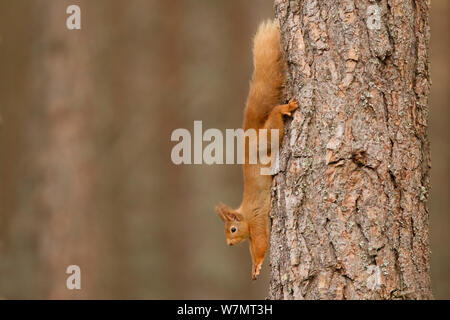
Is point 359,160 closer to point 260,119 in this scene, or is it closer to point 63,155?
point 260,119

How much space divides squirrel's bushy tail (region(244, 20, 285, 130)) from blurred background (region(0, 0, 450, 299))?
10.8ft

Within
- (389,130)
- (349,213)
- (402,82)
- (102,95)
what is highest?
(102,95)

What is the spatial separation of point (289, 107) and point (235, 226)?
1.02m

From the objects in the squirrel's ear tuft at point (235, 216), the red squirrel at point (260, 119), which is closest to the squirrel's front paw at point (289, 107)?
the red squirrel at point (260, 119)

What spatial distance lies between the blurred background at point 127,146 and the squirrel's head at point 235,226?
2.66m

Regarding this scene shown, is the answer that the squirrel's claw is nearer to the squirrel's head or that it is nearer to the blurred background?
the squirrel's head

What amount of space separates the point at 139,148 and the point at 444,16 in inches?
134

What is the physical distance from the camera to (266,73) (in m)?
2.68

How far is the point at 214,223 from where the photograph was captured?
21.1 feet

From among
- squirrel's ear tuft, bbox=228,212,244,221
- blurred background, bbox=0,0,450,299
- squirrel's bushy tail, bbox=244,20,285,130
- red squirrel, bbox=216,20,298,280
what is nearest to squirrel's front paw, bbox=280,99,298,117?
red squirrel, bbox=216,20,298,280

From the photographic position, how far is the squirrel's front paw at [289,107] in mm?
2457

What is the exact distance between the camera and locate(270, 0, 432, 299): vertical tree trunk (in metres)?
2.26
